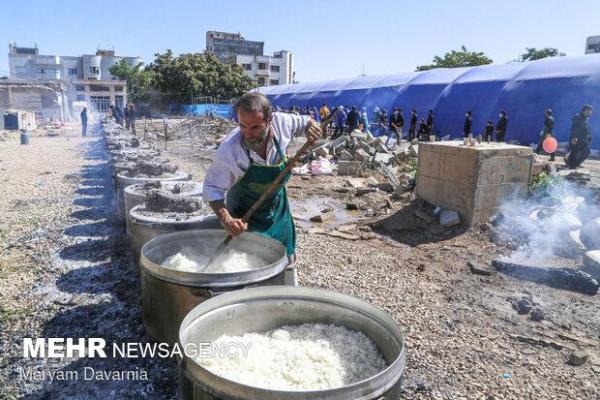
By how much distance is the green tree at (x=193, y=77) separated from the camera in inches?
1767

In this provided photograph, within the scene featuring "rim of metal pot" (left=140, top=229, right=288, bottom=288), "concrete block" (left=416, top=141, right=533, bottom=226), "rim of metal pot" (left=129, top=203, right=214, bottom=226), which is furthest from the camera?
"concrete block" (left=416, top=141, right=533, bottom=226)

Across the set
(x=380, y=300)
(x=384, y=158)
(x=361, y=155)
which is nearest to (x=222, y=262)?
(x=380, y=300)

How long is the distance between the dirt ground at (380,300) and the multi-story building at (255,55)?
218 feet

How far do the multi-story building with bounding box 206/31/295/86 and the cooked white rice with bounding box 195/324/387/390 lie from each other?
71.7 metres

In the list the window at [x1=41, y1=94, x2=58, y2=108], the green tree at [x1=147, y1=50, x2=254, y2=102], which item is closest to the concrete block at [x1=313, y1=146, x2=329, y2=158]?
the green tree at [x1=147, y1=50, x2=254, y2=102]

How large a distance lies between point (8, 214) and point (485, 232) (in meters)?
7.93

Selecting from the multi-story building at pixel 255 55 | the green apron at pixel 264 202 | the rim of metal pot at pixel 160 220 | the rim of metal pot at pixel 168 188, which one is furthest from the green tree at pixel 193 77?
the green apron at pixel 264 202

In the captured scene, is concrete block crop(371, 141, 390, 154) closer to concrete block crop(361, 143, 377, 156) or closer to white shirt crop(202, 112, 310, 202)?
concrete block crop(361, 143, 377, 156)

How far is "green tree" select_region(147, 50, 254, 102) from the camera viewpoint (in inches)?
1767

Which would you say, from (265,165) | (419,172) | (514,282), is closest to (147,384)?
(265,165)

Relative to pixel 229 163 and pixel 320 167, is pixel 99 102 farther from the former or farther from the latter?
pixel 229 163

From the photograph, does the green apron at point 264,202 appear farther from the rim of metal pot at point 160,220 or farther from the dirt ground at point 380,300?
the dirt ground at point 380,300

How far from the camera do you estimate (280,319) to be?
2342 mm

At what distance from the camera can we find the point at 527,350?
3.66 metres
